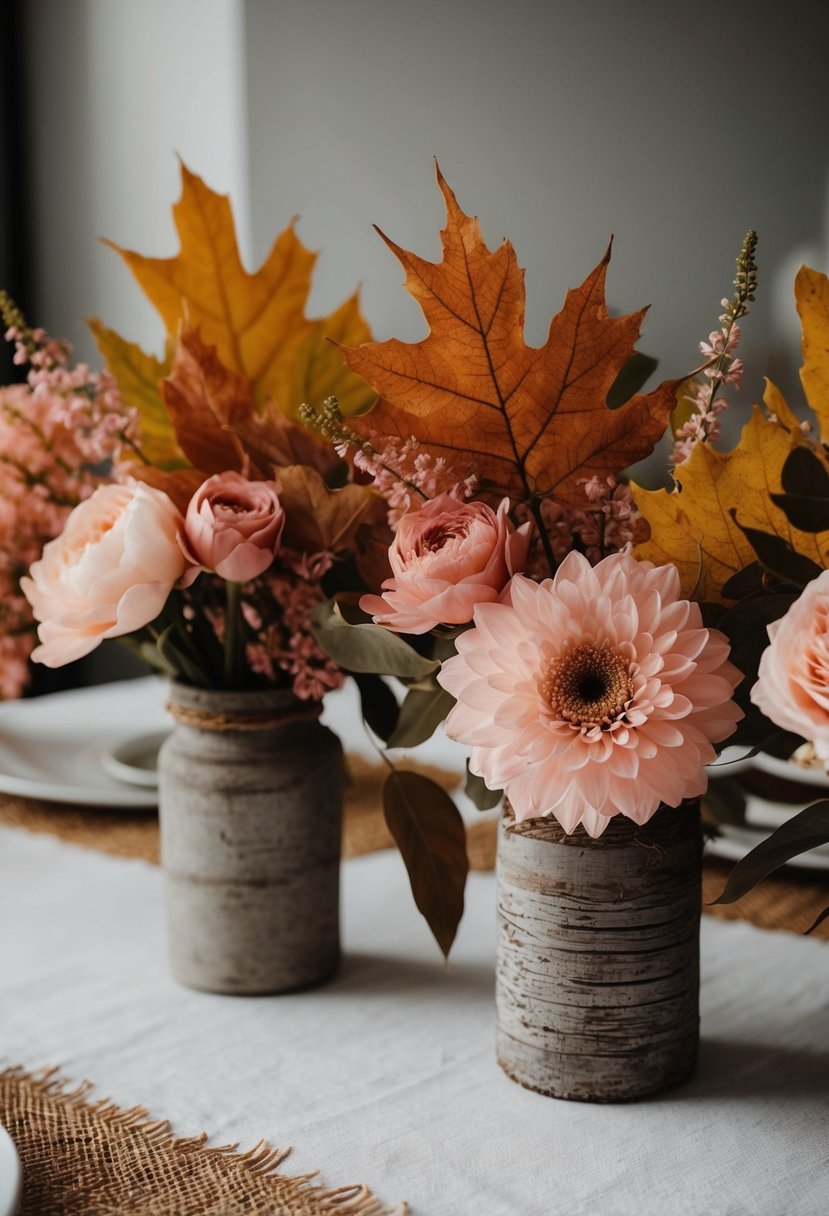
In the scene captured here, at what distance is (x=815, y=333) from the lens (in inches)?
22.6

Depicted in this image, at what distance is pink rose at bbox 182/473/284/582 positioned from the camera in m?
0.64

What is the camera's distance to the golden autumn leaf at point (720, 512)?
0.56 metres

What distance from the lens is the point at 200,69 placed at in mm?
2449

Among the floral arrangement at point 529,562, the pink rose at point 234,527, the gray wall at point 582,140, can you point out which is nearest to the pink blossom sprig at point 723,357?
the floral arrangement at point 529,562

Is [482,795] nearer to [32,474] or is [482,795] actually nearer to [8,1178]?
[8,1178]

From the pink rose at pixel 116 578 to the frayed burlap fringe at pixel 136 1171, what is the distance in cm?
22

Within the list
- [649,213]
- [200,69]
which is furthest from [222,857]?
[200,69]

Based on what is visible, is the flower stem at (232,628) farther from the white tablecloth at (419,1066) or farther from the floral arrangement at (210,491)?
the white tablecloth at (419,1066)

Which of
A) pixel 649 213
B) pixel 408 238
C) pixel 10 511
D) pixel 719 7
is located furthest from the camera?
pixel 408 238

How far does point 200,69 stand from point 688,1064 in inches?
90.5

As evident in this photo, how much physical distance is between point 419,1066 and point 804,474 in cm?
36

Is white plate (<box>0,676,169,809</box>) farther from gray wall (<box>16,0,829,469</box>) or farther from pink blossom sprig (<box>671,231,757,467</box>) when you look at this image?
gray wall (<box>16,0,829,469</box>)

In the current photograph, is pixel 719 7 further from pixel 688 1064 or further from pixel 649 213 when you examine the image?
pixel 688 1064

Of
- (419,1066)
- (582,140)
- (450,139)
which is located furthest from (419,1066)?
(450,139)
